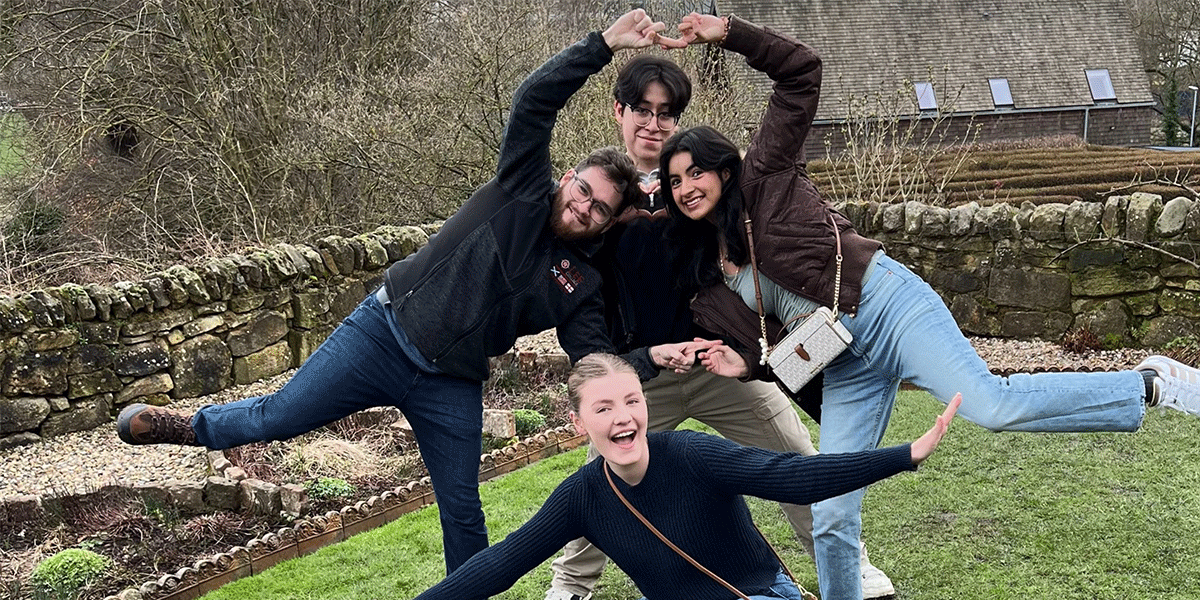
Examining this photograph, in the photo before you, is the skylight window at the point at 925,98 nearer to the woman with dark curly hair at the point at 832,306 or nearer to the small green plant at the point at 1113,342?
the small green plant at the point at 1113,342

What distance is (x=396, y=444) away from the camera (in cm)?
669

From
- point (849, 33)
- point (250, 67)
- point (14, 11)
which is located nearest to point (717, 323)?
point (250, 67)

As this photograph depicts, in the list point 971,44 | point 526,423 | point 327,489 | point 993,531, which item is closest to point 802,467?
point 993,531

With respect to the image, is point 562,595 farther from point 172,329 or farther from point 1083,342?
point 1083,342

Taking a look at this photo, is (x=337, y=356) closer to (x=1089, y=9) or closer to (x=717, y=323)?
(x=717, y=323)

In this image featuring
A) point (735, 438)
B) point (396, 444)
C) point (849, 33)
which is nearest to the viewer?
point (735, 438)

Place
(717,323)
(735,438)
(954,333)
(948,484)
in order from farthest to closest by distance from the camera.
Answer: (948,484) < (735,438) < (717,323) < (954,333)

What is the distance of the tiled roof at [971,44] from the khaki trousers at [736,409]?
23379 mm

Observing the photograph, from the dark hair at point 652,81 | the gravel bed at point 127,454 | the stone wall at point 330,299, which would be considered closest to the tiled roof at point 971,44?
the stone wall at point 330,299

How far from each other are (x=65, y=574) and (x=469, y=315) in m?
2.43

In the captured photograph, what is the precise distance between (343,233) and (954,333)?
390 inches

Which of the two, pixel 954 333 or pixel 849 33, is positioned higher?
pixel 849 33

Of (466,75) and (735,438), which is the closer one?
(735,438)

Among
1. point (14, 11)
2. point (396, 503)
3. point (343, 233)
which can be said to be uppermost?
point (14, 11)
